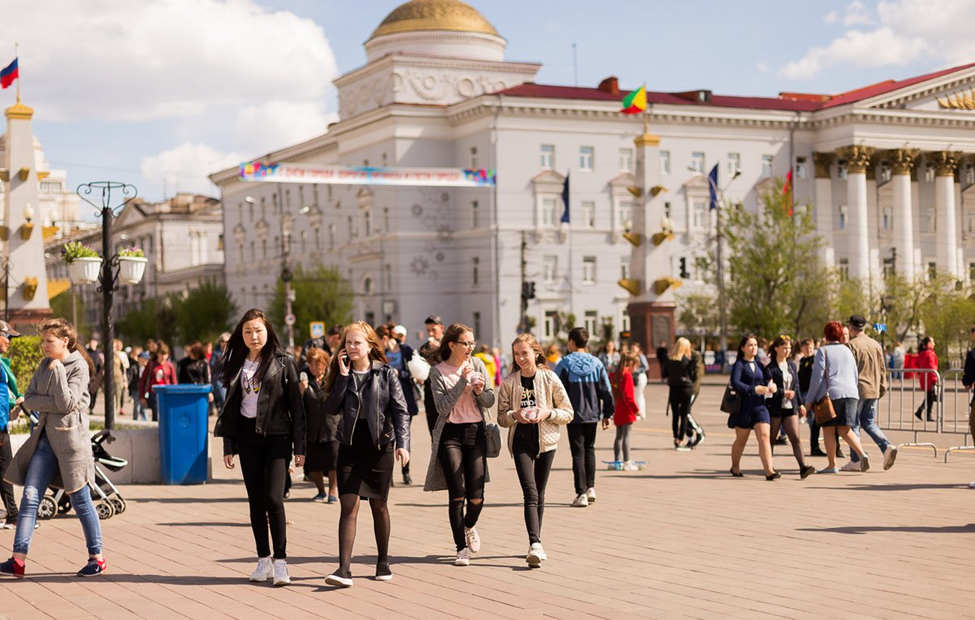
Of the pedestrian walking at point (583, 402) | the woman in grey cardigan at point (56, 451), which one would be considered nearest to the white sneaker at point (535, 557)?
the woman in grey cardigan at point (56, 451)

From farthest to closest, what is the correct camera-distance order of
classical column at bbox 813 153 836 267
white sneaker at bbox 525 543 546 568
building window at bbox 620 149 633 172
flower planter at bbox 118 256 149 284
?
classical column at bbox 813 153 836 267 < building window at bbox 620 149 633 172 < flower planter at bbox 118 256 149 284 < white sneaker at bbox 525 543 546 568

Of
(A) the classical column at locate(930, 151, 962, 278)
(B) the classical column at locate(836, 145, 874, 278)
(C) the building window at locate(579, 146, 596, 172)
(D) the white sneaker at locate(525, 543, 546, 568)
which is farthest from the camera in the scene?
(A) the classical column at locate(930, 151, 962, 278)

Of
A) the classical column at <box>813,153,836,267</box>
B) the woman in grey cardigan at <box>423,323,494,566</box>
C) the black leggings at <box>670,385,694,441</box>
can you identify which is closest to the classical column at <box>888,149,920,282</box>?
the classical column at <box>813,153,836,267</box>

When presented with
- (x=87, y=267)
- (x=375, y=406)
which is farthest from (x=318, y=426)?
(x=87, y=267)

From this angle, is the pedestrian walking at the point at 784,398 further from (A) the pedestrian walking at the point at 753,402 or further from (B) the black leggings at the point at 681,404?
(B) the black leggings at the point at 681,404

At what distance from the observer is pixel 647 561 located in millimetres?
10750

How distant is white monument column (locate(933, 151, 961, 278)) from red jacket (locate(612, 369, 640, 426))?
71.8 metres

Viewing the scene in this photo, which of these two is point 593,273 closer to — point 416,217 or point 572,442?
point 416,217

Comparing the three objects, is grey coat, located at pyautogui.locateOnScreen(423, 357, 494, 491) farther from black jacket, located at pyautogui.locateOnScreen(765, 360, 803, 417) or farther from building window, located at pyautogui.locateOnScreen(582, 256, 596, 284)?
building window, located at pyautogui.locateOnScreen(582, 256, 596, 284)

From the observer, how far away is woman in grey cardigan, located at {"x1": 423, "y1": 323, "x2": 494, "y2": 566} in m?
10.6

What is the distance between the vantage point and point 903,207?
3310 inches

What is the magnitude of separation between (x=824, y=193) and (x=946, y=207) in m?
7.63

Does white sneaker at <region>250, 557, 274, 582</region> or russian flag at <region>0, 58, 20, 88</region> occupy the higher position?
russian flag at <region>0, 58, 20, 88</region>

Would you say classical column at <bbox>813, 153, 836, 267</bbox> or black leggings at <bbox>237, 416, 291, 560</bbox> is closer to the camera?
black leggings at <bbox>237, 416, 291, 560</bbox>
